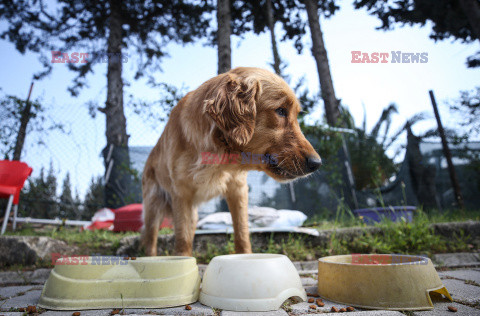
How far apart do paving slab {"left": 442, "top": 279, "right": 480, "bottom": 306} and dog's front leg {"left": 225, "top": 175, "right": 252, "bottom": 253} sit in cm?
138

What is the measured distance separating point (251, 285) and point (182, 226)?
115 cm

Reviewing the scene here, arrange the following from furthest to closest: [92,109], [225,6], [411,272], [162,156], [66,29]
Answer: [66,29] → [92,109] → [225,6] → [162,156] → [411,272]

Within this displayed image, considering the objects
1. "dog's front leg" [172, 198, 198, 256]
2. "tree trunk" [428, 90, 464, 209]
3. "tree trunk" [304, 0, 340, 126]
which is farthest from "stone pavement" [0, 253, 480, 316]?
"tree trunk" [304, 0, 340, 126]

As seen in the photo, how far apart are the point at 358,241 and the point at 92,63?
328 inches

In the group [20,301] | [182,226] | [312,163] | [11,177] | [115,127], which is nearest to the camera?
[20,301]

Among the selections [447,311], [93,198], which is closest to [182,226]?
[447,311]

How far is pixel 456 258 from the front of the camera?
2.91 meters

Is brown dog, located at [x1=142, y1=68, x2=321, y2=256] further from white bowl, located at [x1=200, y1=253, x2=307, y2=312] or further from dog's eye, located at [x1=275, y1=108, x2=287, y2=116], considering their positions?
white bowl, located at [x1=200, y1=253, x2=307, y2=312]

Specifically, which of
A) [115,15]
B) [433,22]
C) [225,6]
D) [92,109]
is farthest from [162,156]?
[433,22]

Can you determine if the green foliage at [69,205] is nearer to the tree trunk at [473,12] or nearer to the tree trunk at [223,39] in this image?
the tree trunk at [223,39]

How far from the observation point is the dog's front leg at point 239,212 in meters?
2.52

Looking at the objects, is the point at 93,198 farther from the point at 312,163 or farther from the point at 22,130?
the point at 312,163

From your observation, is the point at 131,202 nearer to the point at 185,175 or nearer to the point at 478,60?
the point at 185,175

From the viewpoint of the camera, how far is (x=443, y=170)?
6.35 meters
